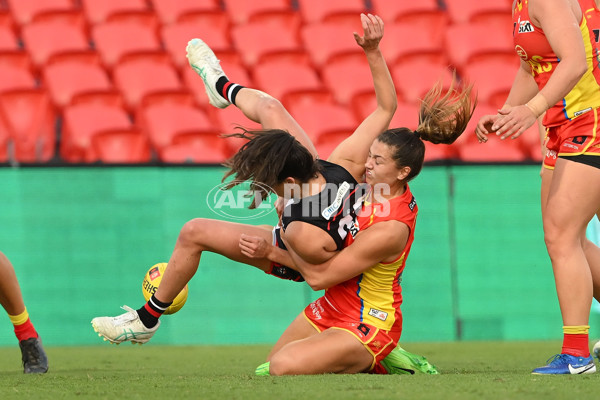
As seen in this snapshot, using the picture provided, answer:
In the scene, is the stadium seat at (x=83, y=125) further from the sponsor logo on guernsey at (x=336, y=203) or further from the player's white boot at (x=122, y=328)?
the sponsor logo on guernsey at (x=336, y=203)

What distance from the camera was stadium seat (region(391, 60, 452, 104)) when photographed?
9578mm

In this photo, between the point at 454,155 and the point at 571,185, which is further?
the point at 454,155

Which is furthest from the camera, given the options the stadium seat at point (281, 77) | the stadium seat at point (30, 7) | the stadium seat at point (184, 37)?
the stadium seat at point (30, 7)

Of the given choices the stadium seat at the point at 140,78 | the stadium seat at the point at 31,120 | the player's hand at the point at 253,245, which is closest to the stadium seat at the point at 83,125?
the stadium seat at the point at 31,120

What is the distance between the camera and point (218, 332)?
291 inches

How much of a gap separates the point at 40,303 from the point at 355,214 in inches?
147

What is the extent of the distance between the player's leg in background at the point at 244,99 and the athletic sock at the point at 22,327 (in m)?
1.67

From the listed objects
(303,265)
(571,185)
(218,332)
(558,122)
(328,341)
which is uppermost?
(558,122)

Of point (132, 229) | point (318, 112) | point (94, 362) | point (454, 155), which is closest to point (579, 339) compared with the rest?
point (94, 362)

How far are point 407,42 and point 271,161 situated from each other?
651 cm

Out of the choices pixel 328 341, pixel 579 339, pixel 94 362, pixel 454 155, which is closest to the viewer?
pixel 579 339

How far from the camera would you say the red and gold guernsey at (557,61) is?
13.7ft

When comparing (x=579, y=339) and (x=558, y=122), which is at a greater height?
(x=558, y=122)

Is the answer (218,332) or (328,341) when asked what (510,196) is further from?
(328,341)
